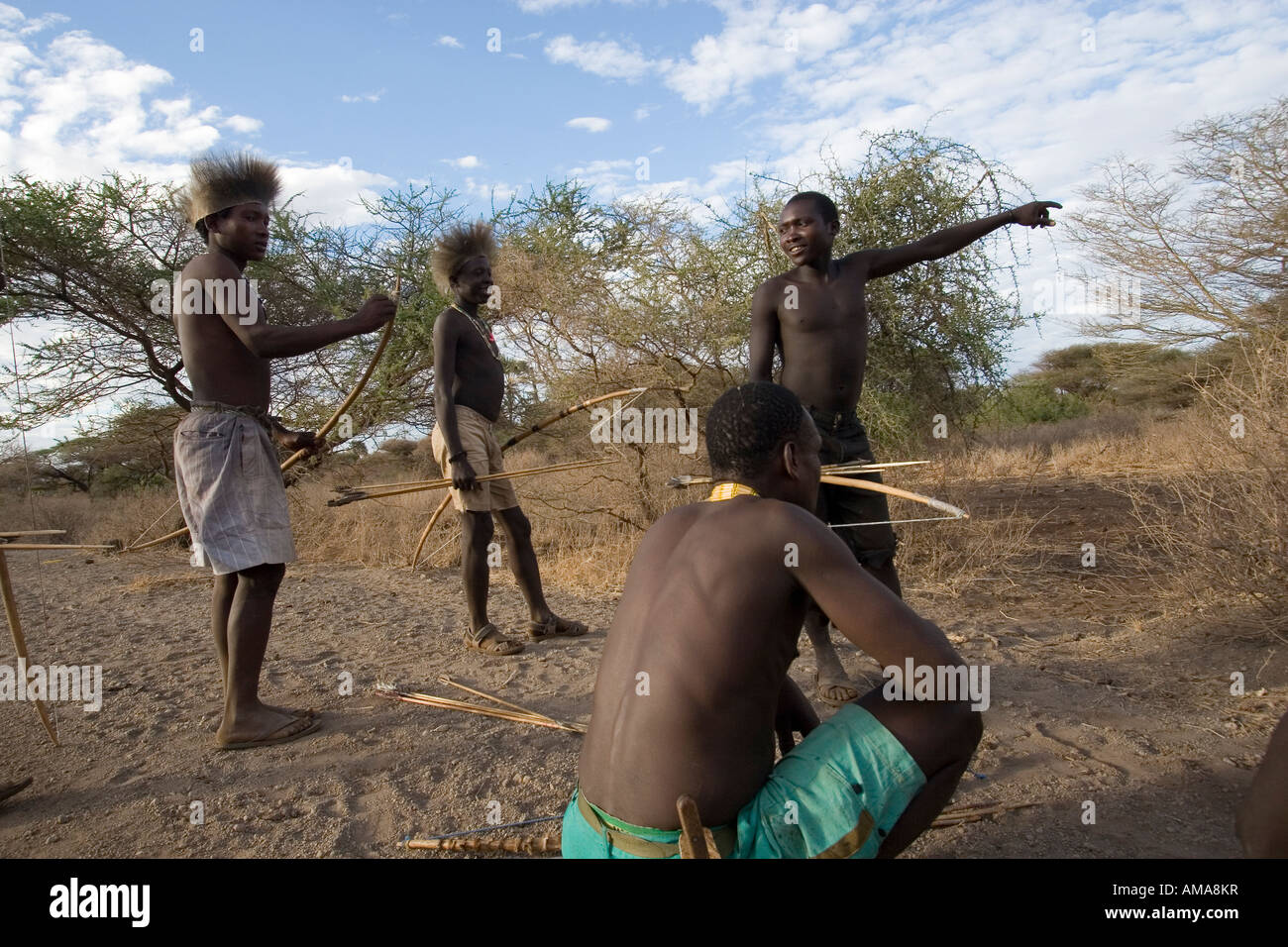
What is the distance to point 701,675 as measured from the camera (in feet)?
5.35

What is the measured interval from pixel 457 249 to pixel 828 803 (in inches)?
143

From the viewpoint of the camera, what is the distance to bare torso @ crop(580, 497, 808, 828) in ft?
5.34

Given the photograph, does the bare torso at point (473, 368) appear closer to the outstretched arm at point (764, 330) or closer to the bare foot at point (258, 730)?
the outstretched arm at point (764, 330)

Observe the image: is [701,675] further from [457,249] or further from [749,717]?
[457,249]

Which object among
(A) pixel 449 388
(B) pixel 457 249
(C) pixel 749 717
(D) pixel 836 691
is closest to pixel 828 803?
(C) pixel 749 717

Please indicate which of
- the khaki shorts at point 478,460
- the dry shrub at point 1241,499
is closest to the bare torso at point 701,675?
the khaki shorts at point 478,460

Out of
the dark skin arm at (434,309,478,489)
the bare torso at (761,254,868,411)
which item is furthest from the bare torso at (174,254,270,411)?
the bare torso at (761,254,868,411)

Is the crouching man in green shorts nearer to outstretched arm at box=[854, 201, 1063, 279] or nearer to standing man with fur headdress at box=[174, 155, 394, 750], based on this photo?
standing man with fur headdress at box=[174, 155, 394, 750]

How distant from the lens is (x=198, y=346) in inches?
123

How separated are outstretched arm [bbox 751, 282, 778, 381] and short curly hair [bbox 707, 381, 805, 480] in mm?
1723
